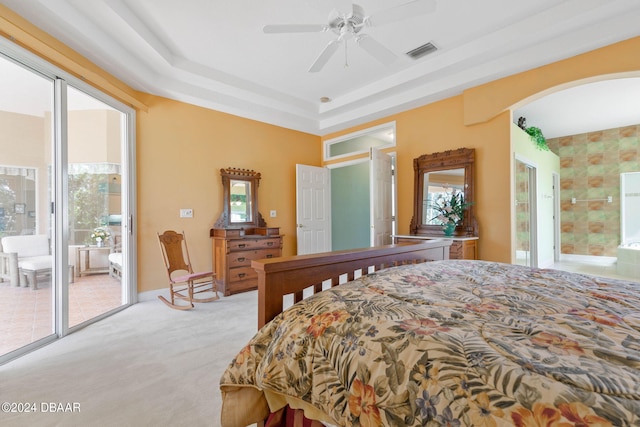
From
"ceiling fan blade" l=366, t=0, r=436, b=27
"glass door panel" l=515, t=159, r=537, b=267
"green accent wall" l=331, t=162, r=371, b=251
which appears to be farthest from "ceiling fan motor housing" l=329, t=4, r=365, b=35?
"green accent wall" l=331, t=162, r=371, b=251

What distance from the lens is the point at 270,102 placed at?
4535 mm

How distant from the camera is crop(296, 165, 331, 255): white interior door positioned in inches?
202

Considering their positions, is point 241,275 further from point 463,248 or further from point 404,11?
point 404,11

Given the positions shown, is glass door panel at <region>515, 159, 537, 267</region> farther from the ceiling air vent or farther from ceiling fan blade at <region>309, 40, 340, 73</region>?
ceiling fan blade at <region>309, 40, 340, 73</region>

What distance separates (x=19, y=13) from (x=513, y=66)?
4.61 m

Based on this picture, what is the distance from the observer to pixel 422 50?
10.9ft

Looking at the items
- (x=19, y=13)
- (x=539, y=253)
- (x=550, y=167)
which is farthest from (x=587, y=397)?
(x=550, y=167)

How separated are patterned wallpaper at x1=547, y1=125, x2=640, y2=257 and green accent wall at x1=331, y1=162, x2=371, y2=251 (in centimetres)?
445

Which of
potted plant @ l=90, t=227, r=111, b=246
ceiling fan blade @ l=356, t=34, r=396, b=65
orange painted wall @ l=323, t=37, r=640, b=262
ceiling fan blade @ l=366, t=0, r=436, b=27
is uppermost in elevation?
ceiling fan blade @ l=356, t=34, r=396, b=65

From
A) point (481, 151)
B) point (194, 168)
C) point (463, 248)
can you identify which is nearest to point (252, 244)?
point (194, 168)

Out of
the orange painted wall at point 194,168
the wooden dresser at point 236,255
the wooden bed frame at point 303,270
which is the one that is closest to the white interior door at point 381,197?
the wooden dresser at point 236,255

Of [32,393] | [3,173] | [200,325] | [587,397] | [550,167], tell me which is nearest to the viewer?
[587,397]

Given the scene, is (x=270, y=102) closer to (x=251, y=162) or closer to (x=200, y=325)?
(x=251, y=162)

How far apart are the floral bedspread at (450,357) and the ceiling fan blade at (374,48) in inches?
82.4
